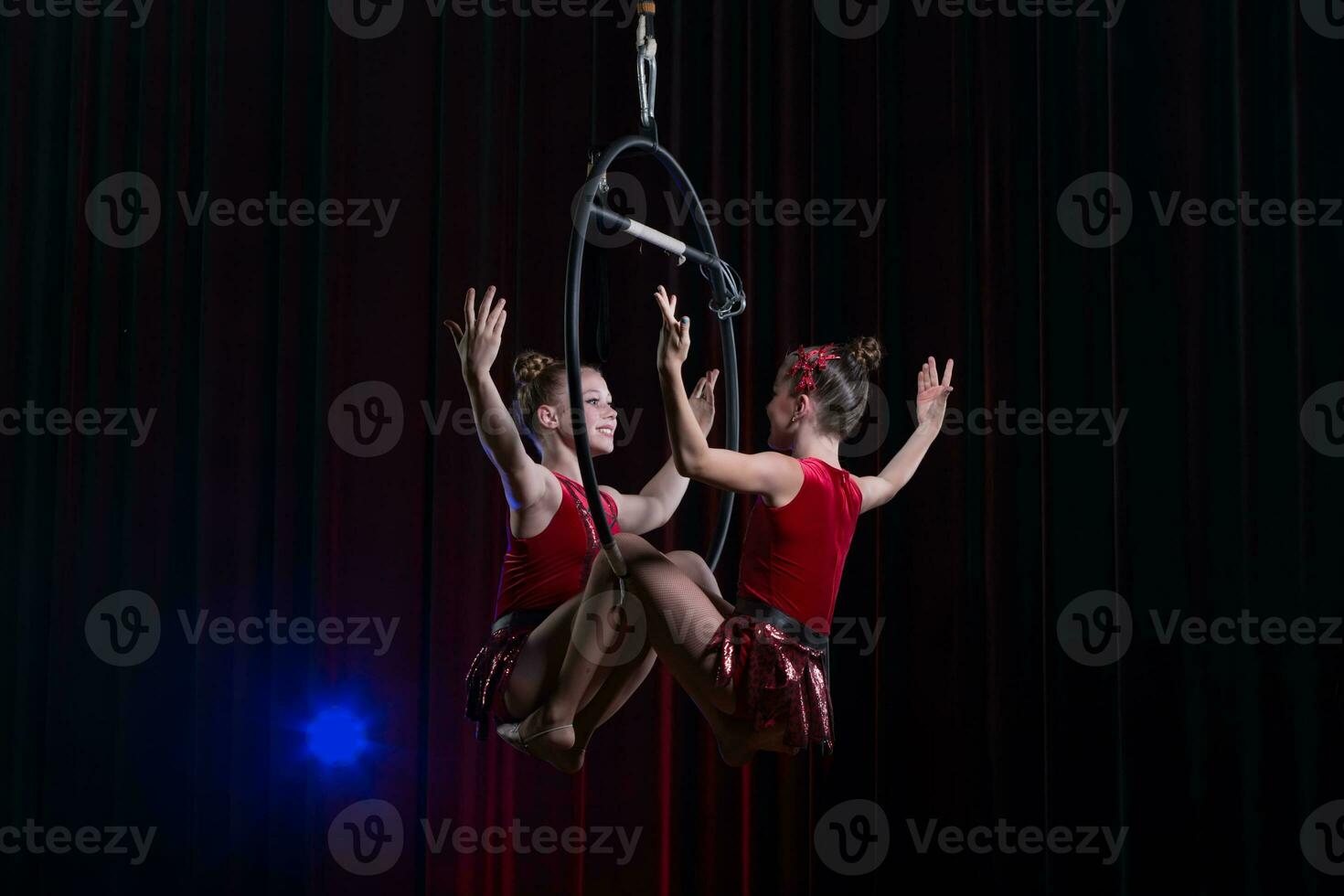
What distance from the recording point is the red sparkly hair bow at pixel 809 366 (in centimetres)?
252

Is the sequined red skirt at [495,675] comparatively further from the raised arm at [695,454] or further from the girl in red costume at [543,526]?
the raised arm at [695,454]

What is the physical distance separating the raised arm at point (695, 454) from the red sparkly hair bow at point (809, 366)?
0.72ft

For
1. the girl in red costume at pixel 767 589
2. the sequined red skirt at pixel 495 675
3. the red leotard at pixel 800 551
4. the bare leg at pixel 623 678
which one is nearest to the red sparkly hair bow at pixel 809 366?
the girl in red costume at pixel 767 589

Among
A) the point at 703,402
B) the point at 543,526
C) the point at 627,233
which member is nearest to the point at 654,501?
the point at 703,402

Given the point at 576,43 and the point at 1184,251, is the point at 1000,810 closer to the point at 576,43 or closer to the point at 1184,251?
the point at 1184,251

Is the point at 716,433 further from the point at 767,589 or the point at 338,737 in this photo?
the point at 767,589

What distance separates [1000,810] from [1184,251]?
6.52 feet

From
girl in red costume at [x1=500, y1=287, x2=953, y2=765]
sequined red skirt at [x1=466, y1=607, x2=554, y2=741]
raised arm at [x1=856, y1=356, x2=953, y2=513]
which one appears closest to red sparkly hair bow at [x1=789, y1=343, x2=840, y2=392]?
girl in red costume at [x1=500, y1=287, x2=953, y2=765]

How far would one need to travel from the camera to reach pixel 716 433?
13.7ft

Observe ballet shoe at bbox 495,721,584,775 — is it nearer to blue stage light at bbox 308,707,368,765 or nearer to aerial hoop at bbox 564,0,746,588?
aerial hoop at bbox 564,0,746,588

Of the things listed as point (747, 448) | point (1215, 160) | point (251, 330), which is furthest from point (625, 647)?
point (1215, 160)

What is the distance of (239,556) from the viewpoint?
4262mm

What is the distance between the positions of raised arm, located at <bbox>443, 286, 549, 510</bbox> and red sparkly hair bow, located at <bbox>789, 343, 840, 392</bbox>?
60 centimetres

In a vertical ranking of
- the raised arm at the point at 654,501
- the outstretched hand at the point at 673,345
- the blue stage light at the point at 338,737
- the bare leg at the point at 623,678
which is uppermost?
the outstretched hand at the point at 673,345
